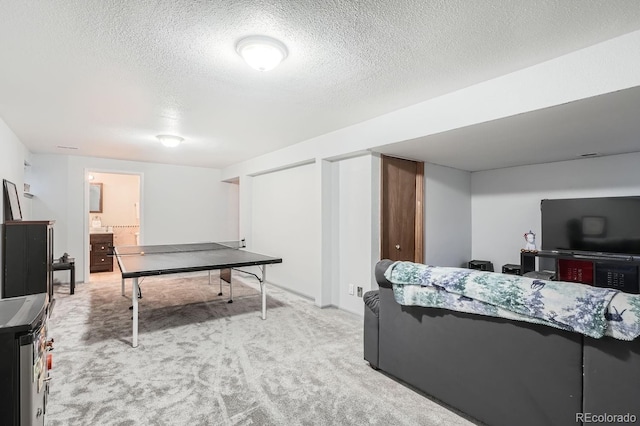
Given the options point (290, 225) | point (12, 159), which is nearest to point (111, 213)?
point (12, 159)

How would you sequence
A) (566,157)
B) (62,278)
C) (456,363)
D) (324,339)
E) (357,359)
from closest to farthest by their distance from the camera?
(456,363)
(357,359)
(324,339)
(566,157)
(62,278)

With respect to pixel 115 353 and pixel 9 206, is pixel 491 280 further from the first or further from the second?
pixel 9 206

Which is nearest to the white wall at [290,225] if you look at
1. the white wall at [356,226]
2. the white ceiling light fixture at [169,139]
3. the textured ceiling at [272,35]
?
the white wall at [356,226]

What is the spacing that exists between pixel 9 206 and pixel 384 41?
4503 mm

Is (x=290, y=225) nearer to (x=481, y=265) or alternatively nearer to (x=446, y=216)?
(x=446, y=216)

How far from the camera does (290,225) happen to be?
506 cm

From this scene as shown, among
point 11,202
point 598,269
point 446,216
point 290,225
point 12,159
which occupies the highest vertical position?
point 12,159

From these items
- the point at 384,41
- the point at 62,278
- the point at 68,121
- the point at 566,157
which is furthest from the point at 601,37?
the point at 62,278

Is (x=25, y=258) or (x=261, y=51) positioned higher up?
(x=261, y=51)

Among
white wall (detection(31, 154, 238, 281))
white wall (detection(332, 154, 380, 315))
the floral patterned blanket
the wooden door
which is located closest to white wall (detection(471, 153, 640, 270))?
the wooden door

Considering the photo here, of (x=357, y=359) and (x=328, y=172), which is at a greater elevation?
(x=328, y=172)

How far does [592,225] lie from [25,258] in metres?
6.80

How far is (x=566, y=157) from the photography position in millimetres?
4027

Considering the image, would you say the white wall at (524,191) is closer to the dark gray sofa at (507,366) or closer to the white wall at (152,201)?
the dark gray sofa at (507,366)
